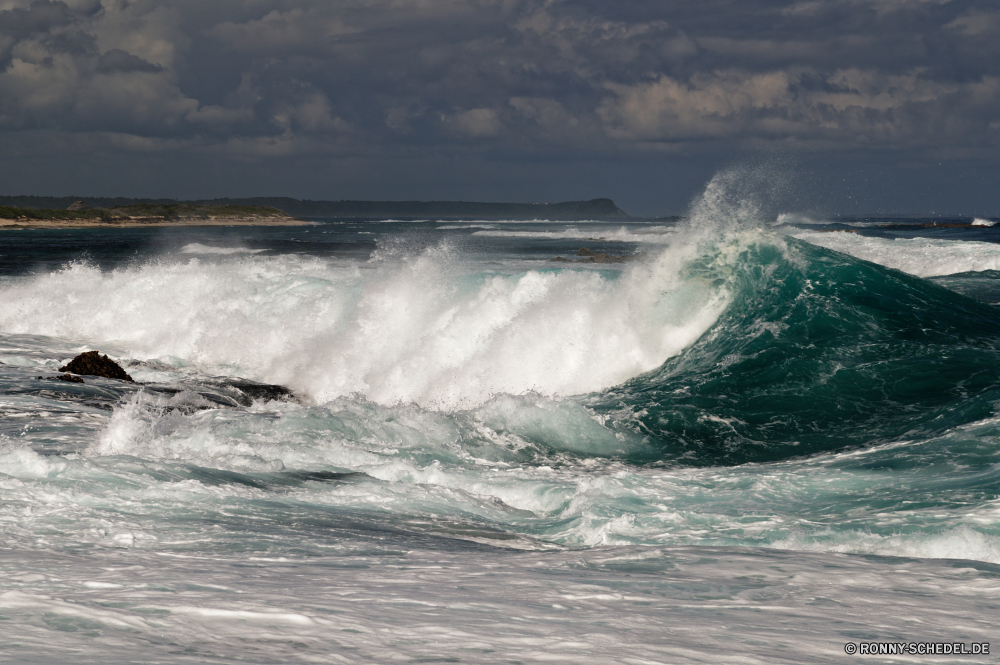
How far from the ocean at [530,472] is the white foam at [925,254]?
1352 centimetres

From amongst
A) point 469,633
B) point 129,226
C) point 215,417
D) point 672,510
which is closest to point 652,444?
point 672,510

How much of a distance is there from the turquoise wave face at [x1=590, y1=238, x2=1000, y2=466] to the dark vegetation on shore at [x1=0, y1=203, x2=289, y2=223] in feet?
284

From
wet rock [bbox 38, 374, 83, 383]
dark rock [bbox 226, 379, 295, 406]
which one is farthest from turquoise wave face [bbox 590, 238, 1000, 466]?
wet rock [bbox 38, 374, 83, 383]

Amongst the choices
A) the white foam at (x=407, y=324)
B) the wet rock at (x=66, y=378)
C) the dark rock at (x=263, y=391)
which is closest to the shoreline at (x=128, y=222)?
the white foam at (x=407, y=324)

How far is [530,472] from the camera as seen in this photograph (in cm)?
743

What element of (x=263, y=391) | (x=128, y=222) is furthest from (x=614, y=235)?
(x=128, y=222)

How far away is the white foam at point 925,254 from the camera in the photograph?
88.7 feet

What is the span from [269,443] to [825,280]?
9338mm

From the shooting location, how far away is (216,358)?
52.0 feet

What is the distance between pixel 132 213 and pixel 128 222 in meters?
6.56

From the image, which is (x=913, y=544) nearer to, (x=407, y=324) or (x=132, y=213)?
(x=407, y=324)

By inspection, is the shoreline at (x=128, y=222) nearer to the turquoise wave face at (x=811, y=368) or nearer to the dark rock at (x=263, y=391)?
the dark rock at (x=263, y=391)

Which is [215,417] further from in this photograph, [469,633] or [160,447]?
[469,633]

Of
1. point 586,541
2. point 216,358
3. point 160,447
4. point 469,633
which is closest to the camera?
point 469,633
